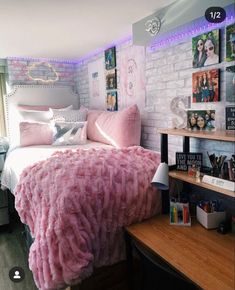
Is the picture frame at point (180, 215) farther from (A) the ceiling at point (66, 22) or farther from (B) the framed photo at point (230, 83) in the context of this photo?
(A) the ceiling at point (66, 22)

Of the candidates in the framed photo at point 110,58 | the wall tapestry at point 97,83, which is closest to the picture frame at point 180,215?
the framed photo at point 110,58

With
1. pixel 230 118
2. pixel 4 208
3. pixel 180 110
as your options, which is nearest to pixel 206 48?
pixel 180 110

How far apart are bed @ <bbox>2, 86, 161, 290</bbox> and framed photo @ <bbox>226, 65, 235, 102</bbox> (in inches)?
23.4

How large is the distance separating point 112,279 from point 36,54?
274 cm

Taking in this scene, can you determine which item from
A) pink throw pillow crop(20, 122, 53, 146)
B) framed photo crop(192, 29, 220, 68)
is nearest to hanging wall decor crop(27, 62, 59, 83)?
pink throw pillow crop(20, 122, 53, 146)

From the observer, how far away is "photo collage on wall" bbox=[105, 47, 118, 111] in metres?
2.82

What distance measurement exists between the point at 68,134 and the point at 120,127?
0.69 metres

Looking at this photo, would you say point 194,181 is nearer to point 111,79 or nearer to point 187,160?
point 187,160

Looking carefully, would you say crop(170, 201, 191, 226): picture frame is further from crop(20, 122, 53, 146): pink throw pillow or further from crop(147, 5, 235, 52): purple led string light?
crop(20, 122, 53, 146): pink throw pillow

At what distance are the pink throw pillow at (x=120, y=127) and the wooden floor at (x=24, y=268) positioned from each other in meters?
1.10

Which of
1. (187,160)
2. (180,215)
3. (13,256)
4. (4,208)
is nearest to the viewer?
A: (180,215)

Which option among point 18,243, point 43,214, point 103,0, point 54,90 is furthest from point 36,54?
point 43,214

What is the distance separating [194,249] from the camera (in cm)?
115

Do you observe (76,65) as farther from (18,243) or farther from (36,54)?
(18,243)
